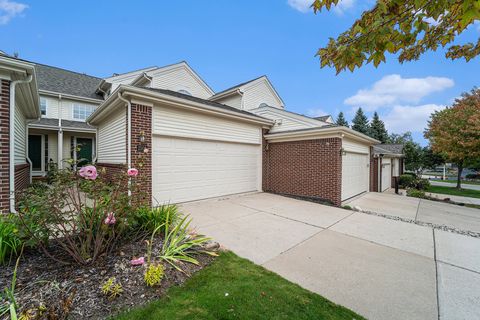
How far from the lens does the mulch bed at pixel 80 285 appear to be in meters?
2.10

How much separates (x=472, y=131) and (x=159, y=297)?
19.4 meters

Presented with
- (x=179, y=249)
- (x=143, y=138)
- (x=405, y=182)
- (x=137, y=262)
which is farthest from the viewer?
(x=405, y=182)

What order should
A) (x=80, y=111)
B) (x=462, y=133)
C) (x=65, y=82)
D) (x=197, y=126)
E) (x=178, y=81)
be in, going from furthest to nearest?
(x=65, y=82), (x=462, y=133), (x=80, y=111), (x=178, y=81), (x=197, y=126)

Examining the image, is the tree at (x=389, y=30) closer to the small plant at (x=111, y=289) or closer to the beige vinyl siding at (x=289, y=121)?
the small plant at (x=111, y=289)

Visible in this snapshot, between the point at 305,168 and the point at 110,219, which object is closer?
the point at 110,219

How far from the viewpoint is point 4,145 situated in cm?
466

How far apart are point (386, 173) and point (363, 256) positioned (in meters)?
15.5

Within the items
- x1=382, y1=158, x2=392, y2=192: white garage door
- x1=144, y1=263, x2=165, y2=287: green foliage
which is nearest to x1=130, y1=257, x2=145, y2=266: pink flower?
x1=144, y1=263, x2=165, y2=287: green foliage

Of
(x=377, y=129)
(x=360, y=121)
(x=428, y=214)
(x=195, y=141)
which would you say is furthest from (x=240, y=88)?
(x=377, y=129)

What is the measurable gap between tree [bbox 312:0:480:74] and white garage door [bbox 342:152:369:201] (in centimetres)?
668

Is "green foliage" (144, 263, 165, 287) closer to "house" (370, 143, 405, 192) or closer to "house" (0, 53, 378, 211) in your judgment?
"house" (0, 53, 378, 211)

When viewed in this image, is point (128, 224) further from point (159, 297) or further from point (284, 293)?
point (284, 293)

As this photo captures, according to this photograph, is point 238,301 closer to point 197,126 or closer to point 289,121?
point 197,126

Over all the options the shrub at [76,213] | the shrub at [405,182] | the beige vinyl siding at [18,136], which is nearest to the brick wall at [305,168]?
the shrub at [76,213]
